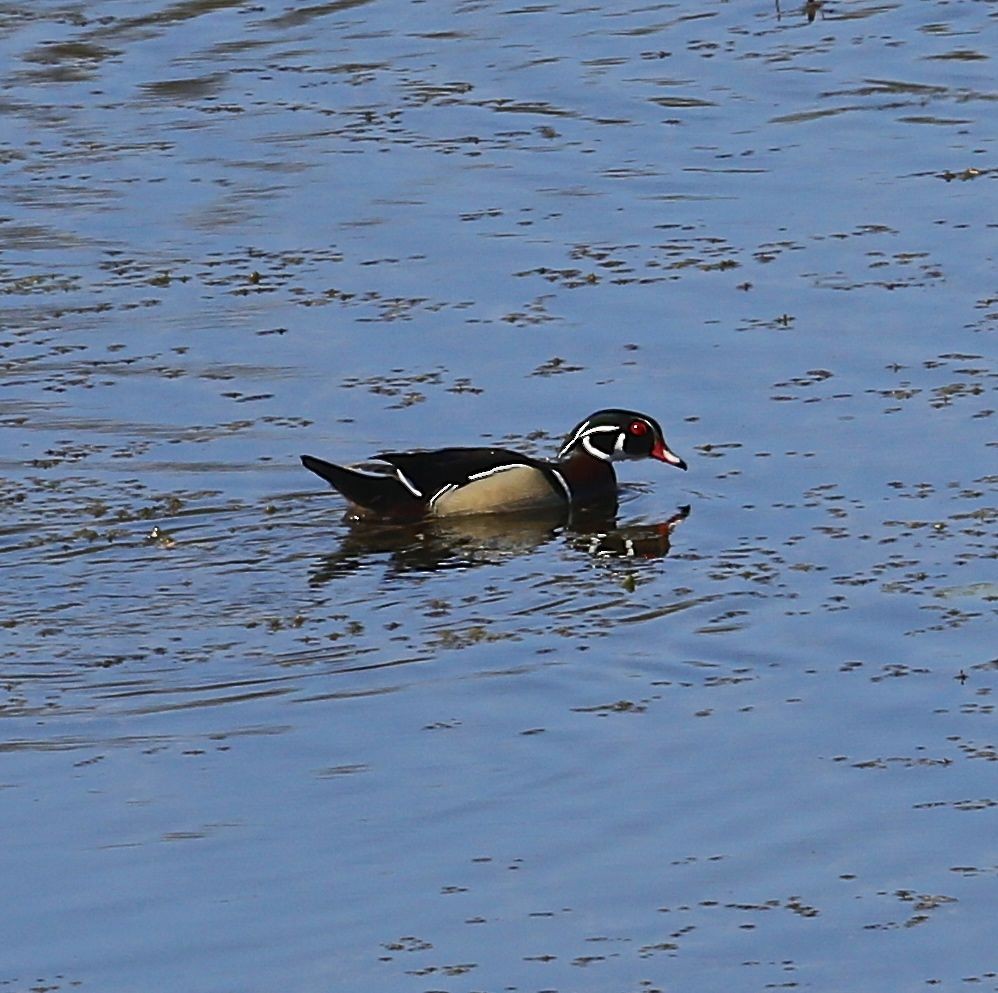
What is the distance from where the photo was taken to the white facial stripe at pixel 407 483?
11953 mm

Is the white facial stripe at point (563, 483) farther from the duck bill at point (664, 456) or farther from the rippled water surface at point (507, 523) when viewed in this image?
the duck bill at point (664, 456)

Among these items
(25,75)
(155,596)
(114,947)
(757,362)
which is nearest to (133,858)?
(114,947)

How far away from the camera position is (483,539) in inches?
475

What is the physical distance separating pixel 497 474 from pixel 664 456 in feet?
2.42

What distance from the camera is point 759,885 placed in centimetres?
776

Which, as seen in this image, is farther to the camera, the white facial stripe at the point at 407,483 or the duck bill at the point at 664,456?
the duck bill at the point at 664,456

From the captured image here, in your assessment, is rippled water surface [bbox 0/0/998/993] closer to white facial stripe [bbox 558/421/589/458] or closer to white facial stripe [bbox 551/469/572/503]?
white facial stripe [bbox 551/469/572/503]

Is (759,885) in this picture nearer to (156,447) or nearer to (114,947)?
(114,947)

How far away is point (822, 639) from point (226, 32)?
1317 cm

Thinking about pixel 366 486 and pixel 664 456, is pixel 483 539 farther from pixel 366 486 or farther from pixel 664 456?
pixel 664 456

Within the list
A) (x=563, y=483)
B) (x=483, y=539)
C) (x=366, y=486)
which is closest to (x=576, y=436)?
(x=563, y=483)

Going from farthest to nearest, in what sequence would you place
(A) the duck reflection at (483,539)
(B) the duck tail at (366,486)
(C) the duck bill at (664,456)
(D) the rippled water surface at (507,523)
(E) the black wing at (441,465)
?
(C) the duck bill at (664,456) < (E) the black wing at (441,465) < (B) the duck tail at (366,486) < (A) the duck reflection at (483,539) < (D) the rippled water surface at (507,523)

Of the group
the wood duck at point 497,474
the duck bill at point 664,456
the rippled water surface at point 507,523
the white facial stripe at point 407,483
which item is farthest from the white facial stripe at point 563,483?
the white facial stripe at point 407,483

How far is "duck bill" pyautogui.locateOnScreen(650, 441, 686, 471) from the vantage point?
12.3 metres
